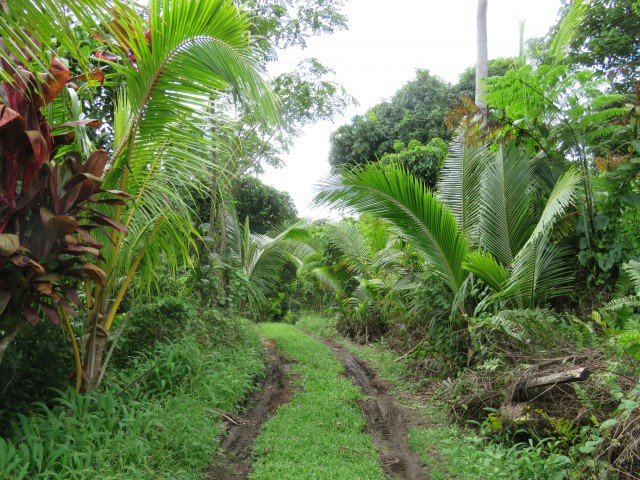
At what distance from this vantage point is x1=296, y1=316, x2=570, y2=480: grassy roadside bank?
3160mm

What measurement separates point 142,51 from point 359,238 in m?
7.40

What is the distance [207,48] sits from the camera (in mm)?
3178

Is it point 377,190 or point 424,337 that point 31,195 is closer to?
point 377,190

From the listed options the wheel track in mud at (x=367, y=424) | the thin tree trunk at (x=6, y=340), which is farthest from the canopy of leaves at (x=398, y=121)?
the thin tree trunk at (x=6, y=340)

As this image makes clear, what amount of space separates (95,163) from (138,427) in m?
1.82

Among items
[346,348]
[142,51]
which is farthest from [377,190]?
[346,348]

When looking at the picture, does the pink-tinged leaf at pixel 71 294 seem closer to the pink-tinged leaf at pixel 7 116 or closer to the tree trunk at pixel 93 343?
the tree trunk at pixel 93 343

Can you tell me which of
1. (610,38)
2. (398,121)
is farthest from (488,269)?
(398,121)

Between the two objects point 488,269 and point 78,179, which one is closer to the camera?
point 78,179

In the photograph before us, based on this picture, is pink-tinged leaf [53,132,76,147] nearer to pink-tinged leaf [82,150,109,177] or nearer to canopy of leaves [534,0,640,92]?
pink-tinged leaf [82,150,109,177]

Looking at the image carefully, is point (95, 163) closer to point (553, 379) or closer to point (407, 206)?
point (407, 206)

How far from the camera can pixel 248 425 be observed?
4.52m

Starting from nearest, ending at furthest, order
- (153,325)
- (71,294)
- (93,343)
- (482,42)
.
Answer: (71,294)
(93,343)
(153,325)
(482,42)

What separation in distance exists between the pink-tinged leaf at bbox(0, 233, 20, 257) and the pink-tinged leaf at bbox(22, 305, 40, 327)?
1.31 feet
